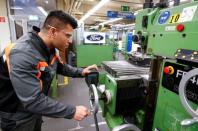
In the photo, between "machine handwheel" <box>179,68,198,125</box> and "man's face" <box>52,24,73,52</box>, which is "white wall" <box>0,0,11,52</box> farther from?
"machine handwheel" <box>179,68,198,125</box>

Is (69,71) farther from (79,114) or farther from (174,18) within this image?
(174,18)

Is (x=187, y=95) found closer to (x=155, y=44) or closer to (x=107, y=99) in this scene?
(x=155, y=44)

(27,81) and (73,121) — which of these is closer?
(27,81)

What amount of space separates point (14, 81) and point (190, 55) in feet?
3.17

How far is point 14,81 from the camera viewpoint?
947 mm

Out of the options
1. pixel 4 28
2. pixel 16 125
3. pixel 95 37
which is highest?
pixel 4 28

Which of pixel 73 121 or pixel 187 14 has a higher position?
pixel 187 14

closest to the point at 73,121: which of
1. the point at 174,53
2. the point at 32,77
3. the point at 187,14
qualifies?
the point at 32,77

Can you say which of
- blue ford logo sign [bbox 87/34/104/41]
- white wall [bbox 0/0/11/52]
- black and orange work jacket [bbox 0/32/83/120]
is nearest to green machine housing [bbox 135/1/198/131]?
black and orange work jacket [bbox 0/32/83/120]

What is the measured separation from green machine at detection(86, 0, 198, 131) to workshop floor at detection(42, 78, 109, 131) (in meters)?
1.05

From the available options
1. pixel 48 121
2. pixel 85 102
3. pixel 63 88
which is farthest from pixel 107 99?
pixel 63 88

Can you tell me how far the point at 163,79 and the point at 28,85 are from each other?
Answer: 788 millimetres

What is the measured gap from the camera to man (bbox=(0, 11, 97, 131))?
37.3 inches

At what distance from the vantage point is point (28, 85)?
94cm
